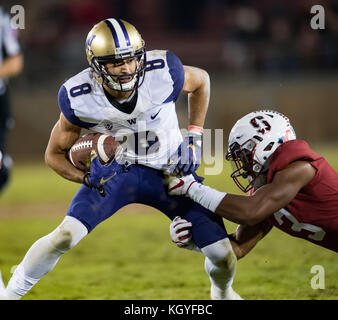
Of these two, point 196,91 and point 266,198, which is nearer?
point 266,198

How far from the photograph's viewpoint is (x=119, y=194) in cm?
365

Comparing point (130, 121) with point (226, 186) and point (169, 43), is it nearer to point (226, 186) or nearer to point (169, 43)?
point (226, 186)

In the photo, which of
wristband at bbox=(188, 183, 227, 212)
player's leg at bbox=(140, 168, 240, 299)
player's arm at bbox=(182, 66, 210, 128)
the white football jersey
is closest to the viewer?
wristband at bbox=(188, 183, 227, 212)

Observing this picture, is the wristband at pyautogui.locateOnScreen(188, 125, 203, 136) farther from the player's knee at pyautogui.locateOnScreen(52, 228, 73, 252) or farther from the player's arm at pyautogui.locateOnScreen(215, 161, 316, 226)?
the player's knee at pyautogui.locateOnScreen(52, 228, 73, 252)

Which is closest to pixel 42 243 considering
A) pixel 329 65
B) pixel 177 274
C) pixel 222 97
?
pixel 177 274

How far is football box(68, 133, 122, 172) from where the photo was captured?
367 cm

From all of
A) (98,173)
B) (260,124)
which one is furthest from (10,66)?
(260,124)

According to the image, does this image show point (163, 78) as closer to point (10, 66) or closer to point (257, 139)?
point (257, 139)

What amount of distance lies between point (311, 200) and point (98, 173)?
1216mm

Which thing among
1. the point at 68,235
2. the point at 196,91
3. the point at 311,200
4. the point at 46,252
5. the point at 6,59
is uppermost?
the point at 196,91

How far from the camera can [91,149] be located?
3.69 m

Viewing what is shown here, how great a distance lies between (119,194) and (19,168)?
25.4 ft

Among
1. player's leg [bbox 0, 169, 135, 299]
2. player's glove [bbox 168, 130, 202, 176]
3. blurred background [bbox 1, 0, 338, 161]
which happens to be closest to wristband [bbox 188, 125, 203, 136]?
player's glove [bbox 168, 130, 202, 176]

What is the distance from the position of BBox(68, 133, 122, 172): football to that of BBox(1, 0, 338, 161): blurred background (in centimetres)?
743
